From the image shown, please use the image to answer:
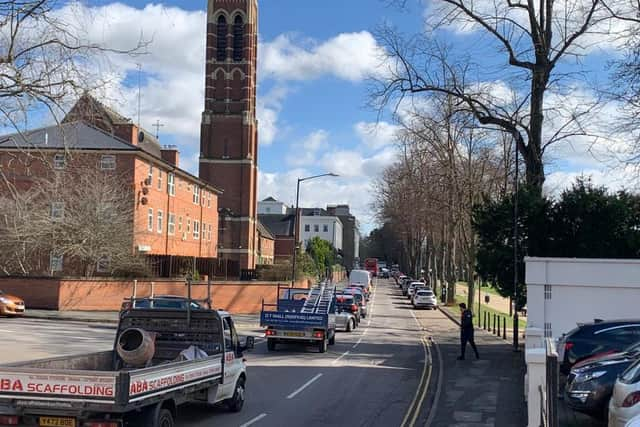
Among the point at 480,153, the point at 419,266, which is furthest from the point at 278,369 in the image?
the point at 419,266

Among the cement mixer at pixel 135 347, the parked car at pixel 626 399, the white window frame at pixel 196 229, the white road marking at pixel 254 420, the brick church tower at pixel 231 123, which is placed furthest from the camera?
the brick church tower at pixel 231 123

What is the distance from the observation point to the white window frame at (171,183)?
5572 cm

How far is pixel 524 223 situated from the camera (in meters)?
24.8

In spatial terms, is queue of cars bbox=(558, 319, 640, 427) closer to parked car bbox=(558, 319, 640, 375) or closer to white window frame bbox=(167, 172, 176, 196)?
parked car bbox=(558, 319, 640, 375)

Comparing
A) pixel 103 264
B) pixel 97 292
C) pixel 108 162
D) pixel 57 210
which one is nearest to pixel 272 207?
pixel 108 162

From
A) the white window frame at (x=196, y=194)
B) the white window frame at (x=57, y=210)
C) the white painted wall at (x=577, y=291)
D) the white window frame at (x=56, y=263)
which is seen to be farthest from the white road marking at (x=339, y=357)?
the white window frame at (x=196, y=194)

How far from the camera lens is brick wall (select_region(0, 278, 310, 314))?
36562 millimetres

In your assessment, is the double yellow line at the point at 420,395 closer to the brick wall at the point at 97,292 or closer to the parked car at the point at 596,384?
the parked car at the point at 596,384

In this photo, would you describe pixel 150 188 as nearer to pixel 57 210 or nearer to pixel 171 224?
pixel 171 224

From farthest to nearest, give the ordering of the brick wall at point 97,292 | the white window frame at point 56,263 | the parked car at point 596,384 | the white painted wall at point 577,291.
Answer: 1. the white window frame at point 56,263
2. the brick wall at point 97,292
3. the white painted wall at point 577,291
4. the parked car at point 596,384

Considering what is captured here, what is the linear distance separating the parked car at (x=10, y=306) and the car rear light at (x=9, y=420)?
87.1ft

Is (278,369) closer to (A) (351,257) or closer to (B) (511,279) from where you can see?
(B) (511,279)

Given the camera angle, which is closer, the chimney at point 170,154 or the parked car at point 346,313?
the parked car at point 346,313

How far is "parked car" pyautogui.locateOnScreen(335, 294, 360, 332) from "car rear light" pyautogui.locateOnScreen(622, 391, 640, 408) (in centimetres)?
2454
